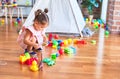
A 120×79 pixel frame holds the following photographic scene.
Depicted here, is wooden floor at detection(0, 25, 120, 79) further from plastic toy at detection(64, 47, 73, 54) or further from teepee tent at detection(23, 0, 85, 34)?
teepee tent at detection(23, 0, 85, 34)

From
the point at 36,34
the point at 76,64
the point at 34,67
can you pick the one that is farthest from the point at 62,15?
the point at 34,67

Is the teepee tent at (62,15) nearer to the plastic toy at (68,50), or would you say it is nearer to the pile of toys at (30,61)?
the plastic toy at (68,50)

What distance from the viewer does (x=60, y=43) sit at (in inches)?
95.0

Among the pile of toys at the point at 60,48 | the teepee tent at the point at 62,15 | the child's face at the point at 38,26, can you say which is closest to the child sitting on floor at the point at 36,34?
the child's face at the point at 38,26

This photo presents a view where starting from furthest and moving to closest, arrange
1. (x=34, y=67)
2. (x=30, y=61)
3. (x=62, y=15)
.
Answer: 1. (x=62, y=15)
2. (x=30, y=61)
3. (x=34, y=67)

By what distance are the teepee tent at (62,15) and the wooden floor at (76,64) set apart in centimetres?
44

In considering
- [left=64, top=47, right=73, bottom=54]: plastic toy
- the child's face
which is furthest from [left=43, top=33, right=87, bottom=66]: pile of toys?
the child's face

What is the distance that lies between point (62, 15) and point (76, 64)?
121 cm

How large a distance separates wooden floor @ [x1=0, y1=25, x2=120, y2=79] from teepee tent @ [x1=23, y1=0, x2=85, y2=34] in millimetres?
440

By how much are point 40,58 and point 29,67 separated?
0.21 meters

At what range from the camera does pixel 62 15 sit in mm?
2930

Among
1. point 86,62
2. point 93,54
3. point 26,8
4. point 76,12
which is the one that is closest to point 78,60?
point 86,62

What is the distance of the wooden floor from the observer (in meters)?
1.58

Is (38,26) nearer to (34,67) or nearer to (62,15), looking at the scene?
(34,67)
